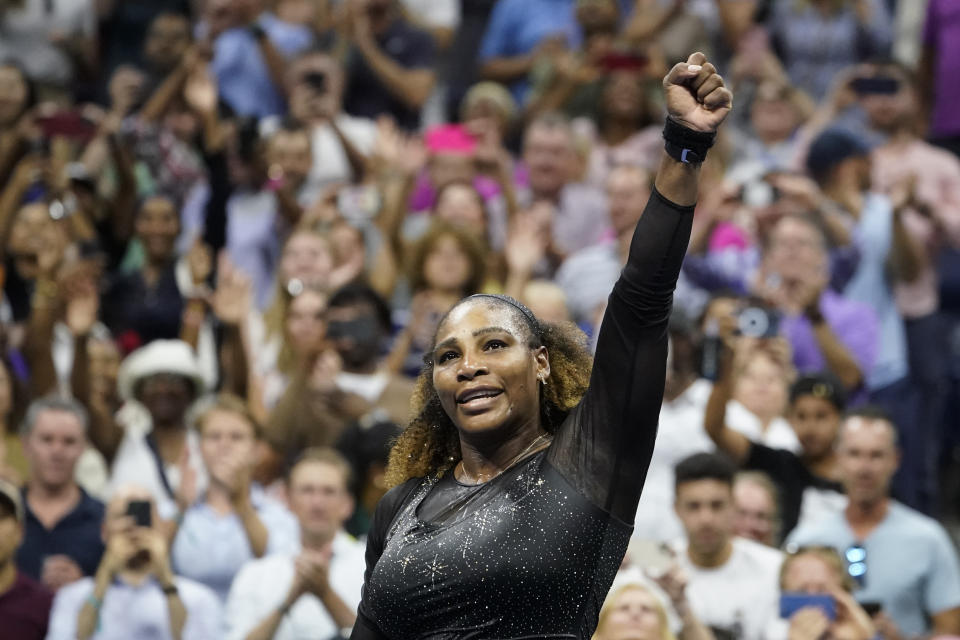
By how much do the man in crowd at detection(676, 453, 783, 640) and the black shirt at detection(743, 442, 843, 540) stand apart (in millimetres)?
504

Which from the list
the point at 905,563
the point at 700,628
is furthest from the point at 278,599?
the point at 905,563

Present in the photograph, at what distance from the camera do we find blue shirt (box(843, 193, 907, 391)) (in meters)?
7.57

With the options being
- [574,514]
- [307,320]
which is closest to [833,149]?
[307,320]

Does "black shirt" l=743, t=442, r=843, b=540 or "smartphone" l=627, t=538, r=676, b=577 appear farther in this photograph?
"black shirt" l=743, t=442, r=843, b=540

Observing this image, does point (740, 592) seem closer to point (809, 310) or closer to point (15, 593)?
point (809, 310)

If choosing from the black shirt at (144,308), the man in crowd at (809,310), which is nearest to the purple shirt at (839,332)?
the man in crowd at (809,310)

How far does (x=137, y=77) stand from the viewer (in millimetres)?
9164

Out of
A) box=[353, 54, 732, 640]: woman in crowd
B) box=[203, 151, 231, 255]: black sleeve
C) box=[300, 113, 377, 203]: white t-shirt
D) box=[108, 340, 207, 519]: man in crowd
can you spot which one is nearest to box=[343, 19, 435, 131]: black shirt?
box=[300, 113, 377, 203]: white t-shirt

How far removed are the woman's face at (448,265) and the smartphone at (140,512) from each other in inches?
80.1

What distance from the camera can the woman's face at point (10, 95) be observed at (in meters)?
9.03

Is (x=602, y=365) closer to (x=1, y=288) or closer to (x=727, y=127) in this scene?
(x=1, y=288)

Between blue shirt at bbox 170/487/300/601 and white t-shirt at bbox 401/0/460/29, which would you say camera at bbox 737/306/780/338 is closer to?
blue shirt at bbox 170/487/300/601

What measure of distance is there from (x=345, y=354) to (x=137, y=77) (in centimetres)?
296

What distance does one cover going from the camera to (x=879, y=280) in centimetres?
773
